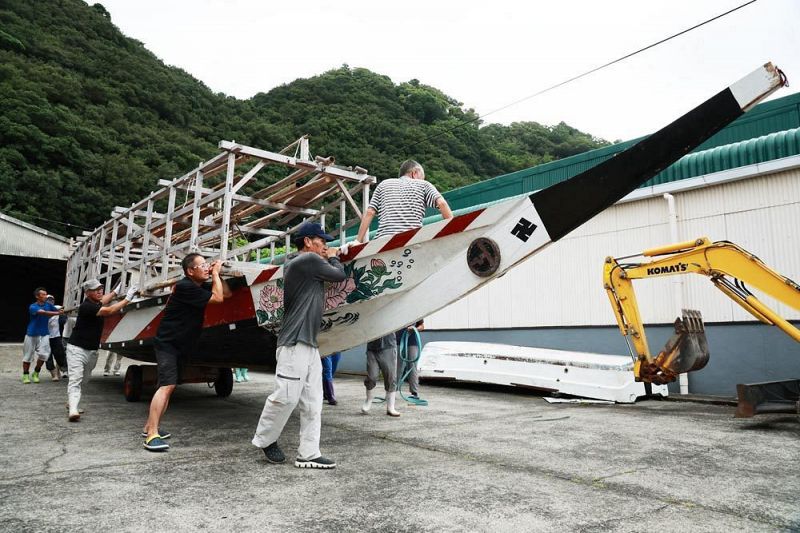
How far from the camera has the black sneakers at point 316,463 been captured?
11.0 feet

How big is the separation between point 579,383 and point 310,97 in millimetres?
42162

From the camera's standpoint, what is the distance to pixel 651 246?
9.08 meters

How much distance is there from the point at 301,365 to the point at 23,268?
2318cm

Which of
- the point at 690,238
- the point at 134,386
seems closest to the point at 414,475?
the point at 134,386

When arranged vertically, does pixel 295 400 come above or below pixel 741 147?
below

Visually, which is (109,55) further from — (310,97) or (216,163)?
(216,163)

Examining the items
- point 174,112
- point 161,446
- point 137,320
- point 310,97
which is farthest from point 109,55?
point 161,446

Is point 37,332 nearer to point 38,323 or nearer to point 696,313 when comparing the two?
point 38,323

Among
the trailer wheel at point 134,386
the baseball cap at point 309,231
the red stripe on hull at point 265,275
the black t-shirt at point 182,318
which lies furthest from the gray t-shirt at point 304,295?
the trailer wheel at point 134,386

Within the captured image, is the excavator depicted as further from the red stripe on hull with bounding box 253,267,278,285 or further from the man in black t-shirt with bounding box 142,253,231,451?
the man in black t-shirt with bounding box 142,253,231,451

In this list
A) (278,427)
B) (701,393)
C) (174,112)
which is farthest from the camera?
(174,112)

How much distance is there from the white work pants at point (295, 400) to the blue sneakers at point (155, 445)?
0.92m

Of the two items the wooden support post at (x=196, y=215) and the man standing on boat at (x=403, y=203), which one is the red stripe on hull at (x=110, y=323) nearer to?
the wooden support post at (x=196, y=215)

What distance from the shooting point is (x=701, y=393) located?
8328 mm
